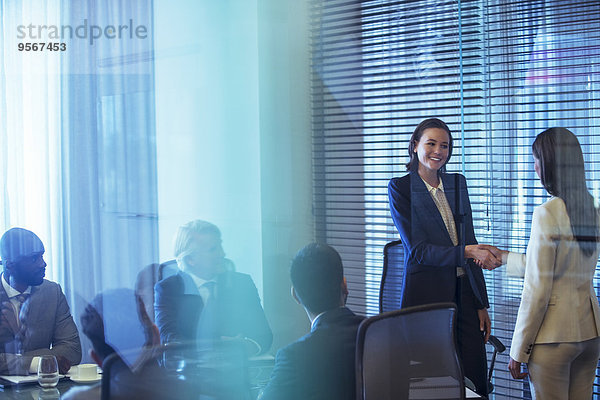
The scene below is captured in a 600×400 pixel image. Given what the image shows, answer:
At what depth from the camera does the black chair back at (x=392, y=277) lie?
1660 mm

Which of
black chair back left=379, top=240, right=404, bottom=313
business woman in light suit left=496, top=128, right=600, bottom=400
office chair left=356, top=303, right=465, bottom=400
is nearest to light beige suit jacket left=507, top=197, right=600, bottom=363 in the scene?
business woman in light suit left=496, top=128, right=600, bottom=400

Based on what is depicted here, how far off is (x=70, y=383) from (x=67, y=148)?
0.59 m

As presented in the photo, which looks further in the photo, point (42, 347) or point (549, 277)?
point (549, 277)

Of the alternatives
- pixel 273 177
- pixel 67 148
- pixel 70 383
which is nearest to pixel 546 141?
pixel 273 177

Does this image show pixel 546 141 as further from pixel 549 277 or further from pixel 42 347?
pixel 42 347

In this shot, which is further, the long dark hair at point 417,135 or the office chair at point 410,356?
the long dark hair at point 417,135

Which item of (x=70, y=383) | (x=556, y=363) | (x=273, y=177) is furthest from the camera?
(x=556, y=363)

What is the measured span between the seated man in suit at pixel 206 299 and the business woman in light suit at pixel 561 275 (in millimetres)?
768

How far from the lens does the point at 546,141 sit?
5.58 feet

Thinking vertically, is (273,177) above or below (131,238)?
above

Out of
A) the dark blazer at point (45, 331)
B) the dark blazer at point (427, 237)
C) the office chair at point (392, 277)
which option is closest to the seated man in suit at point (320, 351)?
the office chair at point (392, 277)

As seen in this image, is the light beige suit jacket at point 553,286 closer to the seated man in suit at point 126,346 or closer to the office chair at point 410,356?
the office chair at point 410,356

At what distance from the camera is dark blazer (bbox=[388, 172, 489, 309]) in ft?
5.55

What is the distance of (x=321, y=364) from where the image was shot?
156cm
